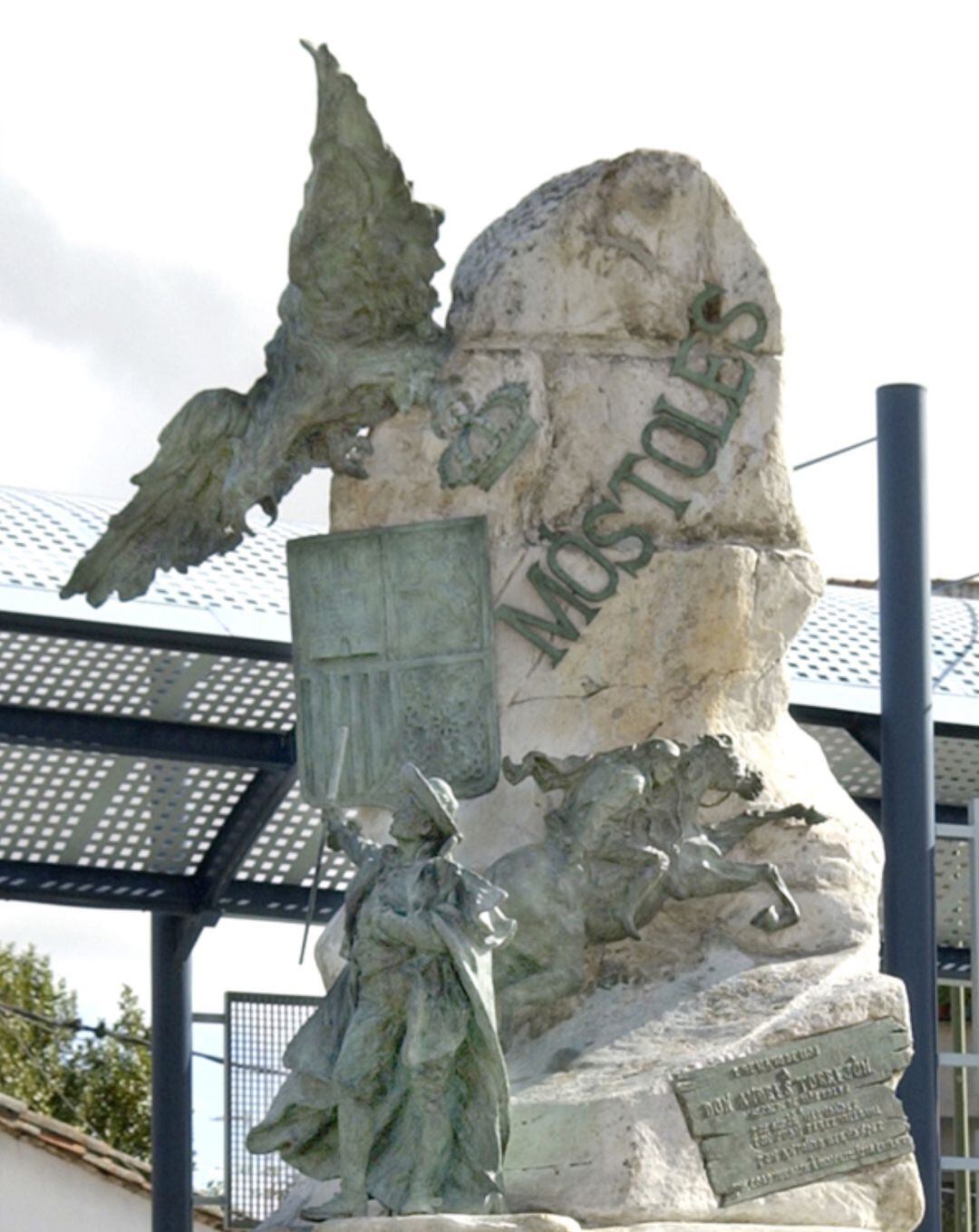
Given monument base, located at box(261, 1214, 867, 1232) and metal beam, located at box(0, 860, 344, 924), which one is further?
metal beam, located at box(0, 860, 344, 924)

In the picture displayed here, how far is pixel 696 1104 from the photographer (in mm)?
13188

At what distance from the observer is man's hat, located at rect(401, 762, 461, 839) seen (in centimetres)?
1295

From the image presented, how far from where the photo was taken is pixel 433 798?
1295 centimetres

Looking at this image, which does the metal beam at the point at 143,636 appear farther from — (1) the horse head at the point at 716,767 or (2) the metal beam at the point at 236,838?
(1) the horse head at the point at 716,767

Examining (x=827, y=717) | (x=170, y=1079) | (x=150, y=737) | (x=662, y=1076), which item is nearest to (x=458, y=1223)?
(x=662, y=1076)

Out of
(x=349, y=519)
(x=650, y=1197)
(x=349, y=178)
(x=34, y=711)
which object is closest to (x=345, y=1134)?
(x=650, y=1197)

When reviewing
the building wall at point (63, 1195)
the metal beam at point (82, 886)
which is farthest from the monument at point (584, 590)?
the building wall at point (63, 1195)

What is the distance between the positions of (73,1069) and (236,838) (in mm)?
21861

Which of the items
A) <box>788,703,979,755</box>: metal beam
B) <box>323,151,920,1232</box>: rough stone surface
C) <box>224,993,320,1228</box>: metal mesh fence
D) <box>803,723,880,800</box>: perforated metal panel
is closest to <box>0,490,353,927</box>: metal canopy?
<box>224,993,320,1228</box>: metal mesh fence

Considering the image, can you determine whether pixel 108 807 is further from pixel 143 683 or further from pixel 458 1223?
pixel 458 1223

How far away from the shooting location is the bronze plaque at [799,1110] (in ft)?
43.3

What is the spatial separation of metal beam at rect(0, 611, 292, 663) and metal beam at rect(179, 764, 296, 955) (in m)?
0.65

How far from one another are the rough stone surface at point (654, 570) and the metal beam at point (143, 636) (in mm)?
3996

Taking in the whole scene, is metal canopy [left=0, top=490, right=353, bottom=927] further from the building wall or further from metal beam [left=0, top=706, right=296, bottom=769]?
the building wall
